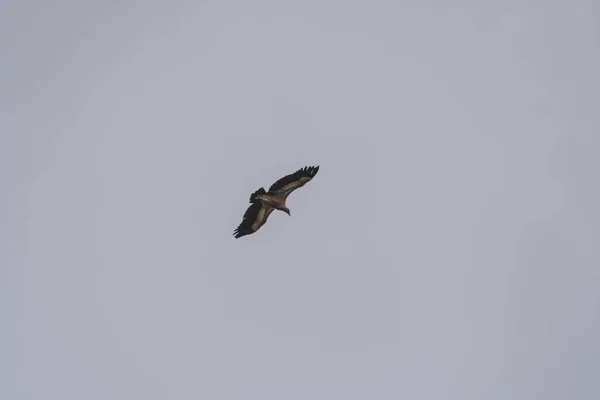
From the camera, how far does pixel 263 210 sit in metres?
57.2

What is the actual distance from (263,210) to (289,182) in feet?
9.96

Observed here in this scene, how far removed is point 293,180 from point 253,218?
165 inches

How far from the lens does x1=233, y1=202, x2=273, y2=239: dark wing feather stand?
57.2m

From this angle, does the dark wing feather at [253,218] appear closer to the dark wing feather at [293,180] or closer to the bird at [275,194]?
the bird at [275,194]

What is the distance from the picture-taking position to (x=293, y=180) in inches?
2191

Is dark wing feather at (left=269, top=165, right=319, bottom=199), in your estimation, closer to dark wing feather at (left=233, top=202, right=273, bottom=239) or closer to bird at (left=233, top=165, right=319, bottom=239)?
bird at (left=233, top=165, right=319, bottom=239)

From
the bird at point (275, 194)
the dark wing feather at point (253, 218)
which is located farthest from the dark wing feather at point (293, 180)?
the dark wing feather at point (253, 218)

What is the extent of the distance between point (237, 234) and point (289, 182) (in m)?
5.37

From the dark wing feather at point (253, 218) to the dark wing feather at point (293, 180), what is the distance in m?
1.75

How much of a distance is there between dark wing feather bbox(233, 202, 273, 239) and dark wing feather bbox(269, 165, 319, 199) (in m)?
1.75

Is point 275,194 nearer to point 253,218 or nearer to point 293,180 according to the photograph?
point 293,180

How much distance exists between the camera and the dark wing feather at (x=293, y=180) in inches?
2176

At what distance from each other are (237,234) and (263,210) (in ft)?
8.07

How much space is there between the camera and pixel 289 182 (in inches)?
2192
